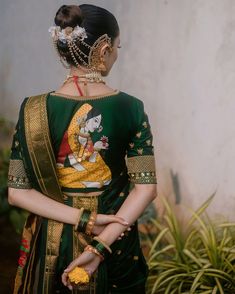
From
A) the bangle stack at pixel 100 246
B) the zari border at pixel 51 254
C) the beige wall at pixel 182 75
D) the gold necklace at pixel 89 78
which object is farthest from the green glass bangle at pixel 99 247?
the beige wall at pixel 182 75

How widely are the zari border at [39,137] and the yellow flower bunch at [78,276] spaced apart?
0.25 meters

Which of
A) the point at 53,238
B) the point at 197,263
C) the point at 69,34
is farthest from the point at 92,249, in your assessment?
the point at 197,263

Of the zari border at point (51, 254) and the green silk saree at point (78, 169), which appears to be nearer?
the green silk saree at point (78, 169)

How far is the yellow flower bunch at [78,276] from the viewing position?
3.57ft

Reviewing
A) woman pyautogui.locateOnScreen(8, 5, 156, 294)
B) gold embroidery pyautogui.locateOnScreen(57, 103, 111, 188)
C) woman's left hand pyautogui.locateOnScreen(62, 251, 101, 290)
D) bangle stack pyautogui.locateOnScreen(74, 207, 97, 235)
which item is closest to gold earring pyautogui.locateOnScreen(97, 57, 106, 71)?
woman pyautogui.locateOnScreen(8, 5, 156, 294)

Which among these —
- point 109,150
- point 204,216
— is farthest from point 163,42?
point 109,150

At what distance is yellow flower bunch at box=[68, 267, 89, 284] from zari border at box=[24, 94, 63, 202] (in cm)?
25

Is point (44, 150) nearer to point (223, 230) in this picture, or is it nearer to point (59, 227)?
point (59, 227)

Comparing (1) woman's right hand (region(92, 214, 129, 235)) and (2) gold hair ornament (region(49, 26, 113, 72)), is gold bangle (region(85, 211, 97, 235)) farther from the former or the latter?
(2) gold hair ornament (region(49, 26, 113, 72))

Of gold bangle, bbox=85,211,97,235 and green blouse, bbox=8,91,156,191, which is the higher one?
green blouse, bbox=8,91,156,191

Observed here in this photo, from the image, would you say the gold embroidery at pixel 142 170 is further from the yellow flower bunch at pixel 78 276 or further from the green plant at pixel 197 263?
the green plant at pixel 197 263

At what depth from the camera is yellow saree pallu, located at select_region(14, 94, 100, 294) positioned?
110cm

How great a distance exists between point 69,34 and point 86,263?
0.61 meters

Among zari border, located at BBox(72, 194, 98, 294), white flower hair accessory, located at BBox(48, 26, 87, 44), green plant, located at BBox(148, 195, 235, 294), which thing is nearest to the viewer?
white flower hair accessory, located at BBox(48, 26, 87, 44)
